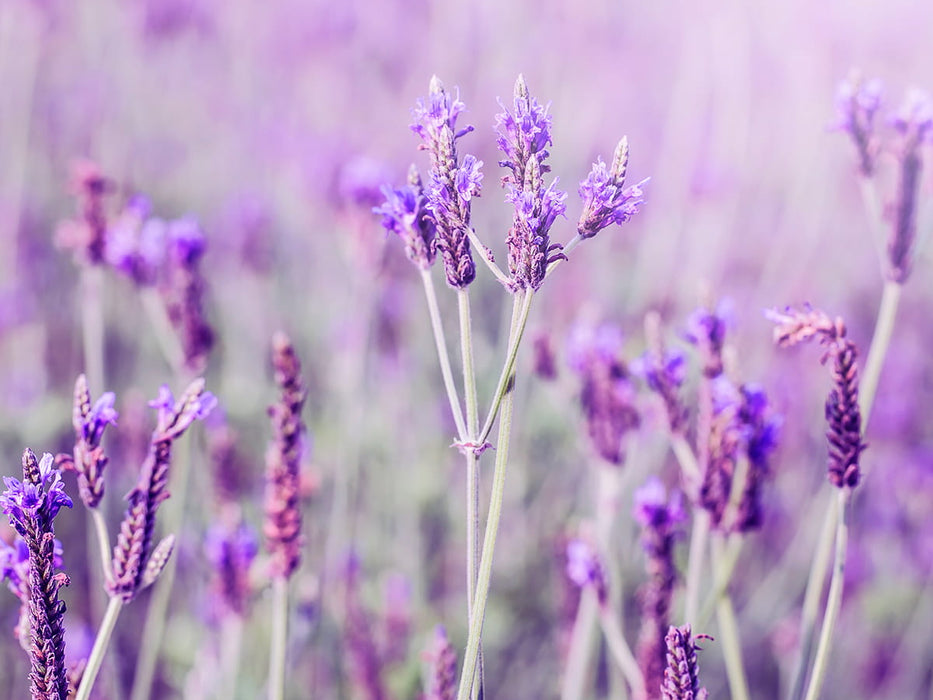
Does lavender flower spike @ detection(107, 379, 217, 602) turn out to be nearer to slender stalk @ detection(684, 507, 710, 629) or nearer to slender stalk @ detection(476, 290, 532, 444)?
slender stalk @ detection(476, 290, 532, 444)

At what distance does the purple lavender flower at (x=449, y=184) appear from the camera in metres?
1.00

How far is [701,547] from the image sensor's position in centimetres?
150

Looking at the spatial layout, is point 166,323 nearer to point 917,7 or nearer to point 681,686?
point 681,686

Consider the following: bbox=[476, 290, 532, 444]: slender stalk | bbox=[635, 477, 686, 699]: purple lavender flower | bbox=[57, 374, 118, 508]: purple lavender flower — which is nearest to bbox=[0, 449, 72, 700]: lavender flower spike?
bbox=[57, 374, 118, 508]: purple lavender flower

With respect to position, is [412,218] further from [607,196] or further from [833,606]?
[833,606]

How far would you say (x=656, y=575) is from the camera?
1454mm

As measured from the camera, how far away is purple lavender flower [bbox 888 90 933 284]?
4.73 ft

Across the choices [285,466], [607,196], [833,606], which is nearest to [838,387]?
[833,606]

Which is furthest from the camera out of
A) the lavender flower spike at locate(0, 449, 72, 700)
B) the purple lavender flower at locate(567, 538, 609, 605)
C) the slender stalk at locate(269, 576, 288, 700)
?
the purple lavender flower at locate(567, 538, 609, 605)

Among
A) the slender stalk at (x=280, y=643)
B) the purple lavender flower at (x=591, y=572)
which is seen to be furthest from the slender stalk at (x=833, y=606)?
the slender stalk at (x=280, y=643)

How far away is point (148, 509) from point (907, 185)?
134 centimetres

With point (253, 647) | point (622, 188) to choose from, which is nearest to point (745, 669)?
point (253, 647)

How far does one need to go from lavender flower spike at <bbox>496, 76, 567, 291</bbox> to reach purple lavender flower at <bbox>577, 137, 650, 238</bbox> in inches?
1.4

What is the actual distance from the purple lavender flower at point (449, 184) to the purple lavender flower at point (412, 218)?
45 mm
